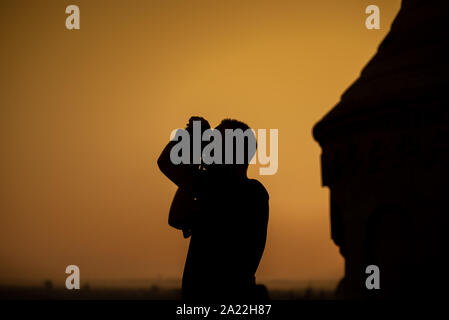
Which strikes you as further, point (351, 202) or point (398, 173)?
point (351, 202)

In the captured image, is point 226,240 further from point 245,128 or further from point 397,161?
point 397,161

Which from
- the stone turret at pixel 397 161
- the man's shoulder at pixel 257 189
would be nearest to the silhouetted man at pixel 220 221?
the man's shoulder at pixel 257 189

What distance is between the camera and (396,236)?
1216 cm

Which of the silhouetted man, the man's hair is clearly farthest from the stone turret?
the silhouetted man

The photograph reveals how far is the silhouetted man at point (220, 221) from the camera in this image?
312 cm

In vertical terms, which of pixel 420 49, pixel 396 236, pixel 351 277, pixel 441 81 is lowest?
pixel 351 277

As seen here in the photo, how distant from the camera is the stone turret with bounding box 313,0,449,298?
11273 millimetres

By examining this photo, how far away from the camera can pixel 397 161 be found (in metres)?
12.1

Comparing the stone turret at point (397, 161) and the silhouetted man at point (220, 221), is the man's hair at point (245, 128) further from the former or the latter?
the stone turret at point (397, 161)

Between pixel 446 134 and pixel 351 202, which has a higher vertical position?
pixel 446 134

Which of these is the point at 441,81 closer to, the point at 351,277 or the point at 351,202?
the point at 351,202

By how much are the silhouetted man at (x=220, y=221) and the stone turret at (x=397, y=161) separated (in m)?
8.31
